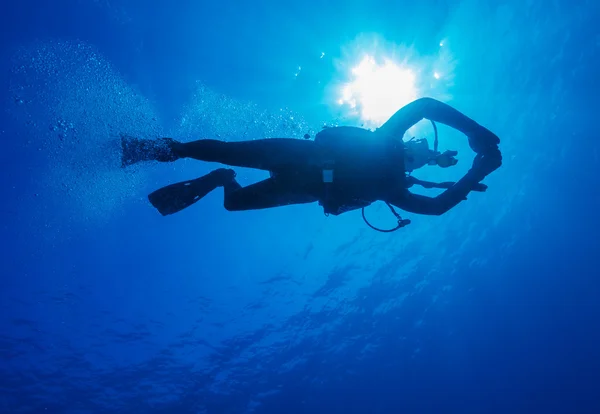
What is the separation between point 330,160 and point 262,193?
0.89m

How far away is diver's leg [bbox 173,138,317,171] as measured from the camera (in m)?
3.68

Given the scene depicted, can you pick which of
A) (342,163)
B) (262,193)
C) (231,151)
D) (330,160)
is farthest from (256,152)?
(342,163)

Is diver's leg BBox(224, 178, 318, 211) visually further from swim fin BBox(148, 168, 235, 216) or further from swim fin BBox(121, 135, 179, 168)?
swim fin BBox(121, 135, 179, 168)

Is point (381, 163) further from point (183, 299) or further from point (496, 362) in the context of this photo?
point (496, 362)

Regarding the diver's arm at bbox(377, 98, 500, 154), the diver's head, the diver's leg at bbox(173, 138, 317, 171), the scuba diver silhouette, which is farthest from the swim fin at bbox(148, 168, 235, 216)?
the diver's head

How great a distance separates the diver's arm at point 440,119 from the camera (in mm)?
3916

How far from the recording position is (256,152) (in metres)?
3.74

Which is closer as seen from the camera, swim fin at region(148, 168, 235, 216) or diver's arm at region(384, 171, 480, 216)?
swim fin at region(148, 168, 235, 216)

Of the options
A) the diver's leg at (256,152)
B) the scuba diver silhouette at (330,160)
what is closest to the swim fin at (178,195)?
the scuba diver silhouette at (330,160)

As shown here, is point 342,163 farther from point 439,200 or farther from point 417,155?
point 439,200

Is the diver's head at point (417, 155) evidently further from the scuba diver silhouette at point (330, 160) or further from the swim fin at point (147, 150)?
the swim fin at point (147, 150)

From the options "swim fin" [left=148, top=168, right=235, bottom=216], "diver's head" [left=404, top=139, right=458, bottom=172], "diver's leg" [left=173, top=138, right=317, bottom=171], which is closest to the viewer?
"diver's leg" [left=173, top=138, right=317, bottom=171]

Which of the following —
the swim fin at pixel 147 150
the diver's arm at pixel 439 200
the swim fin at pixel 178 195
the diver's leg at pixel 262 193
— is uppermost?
the swim fin at pixel 147 150

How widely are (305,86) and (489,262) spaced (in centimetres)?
→ 1918
